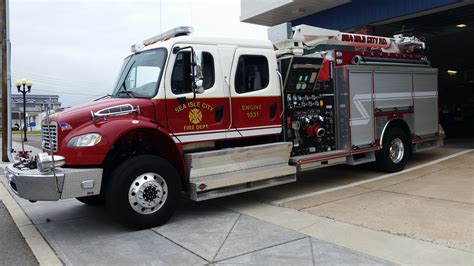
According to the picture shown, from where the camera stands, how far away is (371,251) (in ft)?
16.4

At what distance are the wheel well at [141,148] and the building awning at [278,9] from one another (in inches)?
355

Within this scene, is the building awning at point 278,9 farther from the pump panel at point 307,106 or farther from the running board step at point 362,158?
the running board step at point 362,158

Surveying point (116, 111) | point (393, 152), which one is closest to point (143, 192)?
point (116, 111)

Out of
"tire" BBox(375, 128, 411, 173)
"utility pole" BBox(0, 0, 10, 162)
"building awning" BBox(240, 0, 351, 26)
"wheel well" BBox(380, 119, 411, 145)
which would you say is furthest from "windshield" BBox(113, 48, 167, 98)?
"utility pole" BBox(0, 0, 10, 162)

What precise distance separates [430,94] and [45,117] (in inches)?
337

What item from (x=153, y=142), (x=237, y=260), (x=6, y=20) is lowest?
(x=237, y=260)

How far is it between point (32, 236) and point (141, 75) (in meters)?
2.78

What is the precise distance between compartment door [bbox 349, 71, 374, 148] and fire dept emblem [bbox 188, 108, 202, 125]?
3.38 m

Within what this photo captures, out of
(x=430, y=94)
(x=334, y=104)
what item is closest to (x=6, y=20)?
(x=334, y=104)

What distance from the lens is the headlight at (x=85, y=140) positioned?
5824 millimetres

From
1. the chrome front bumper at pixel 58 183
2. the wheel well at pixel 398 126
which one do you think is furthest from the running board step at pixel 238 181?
the wheel well at pixel 398 126

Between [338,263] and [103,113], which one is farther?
[103,113]

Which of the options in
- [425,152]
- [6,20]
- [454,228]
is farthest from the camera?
[6,20]

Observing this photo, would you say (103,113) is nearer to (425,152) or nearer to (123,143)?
(123,143)
